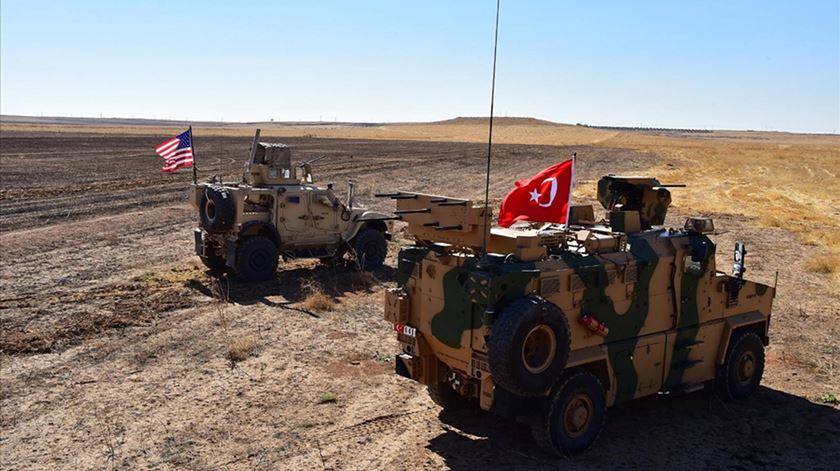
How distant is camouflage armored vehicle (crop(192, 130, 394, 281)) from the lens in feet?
50.1

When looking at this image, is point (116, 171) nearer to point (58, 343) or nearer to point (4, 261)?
point (4, 261)

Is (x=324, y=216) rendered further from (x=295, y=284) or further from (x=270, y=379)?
(x=270, y=379)

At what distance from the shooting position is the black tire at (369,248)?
16.8 m

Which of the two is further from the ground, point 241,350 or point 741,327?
point 741,327

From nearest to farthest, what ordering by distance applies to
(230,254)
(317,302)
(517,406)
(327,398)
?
(517,406) → (327,398) → (317,302) → (230,254)

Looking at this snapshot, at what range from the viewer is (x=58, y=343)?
37.9ft

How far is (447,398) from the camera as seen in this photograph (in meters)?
8.62

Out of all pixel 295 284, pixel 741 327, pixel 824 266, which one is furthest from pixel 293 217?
pixel 824 266

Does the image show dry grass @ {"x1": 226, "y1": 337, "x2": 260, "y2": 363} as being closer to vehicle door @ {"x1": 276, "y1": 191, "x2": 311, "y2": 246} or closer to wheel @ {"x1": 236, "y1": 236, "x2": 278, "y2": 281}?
wheel @ {"x1": 236, "y1": 236, "x2": 278, "y2": 281}

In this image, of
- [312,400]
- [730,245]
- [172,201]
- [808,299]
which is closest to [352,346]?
[312,400]

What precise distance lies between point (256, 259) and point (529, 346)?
9.11 metres

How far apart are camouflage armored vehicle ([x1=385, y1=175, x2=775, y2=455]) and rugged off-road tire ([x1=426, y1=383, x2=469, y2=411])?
19 millimetres

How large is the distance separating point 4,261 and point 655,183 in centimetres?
1434

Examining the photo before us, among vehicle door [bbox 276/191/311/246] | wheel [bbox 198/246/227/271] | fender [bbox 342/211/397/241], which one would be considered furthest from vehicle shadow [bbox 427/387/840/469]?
wheel [bbox 198/246/227/271]
